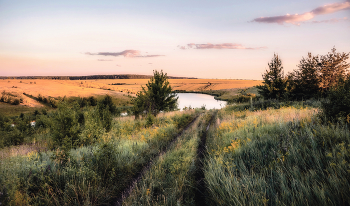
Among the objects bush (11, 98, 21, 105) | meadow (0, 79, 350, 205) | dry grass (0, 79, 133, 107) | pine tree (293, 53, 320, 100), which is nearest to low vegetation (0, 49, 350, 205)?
meadow (0, 79, 350, 205)

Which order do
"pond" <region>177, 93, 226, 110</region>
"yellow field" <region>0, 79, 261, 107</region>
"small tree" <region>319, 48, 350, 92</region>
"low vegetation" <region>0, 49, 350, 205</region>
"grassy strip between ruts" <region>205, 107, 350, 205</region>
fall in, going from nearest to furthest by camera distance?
"grassy strip between ruts" <region>205, 107, 350, 205</region>
"low vegetation" <region>0, 49, 350, 205</region>
"small tree" <region>319, 48, 350, 92</region>
"yellow field" <region>0, 79, 261, 107</region>
"pond" <region>177, 93, 226, 110</region>

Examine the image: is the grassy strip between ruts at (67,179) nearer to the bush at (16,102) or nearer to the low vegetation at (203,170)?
the low vegetation at (203,170)

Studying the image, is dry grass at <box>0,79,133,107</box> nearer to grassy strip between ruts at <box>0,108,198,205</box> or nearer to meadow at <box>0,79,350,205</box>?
grassy strip between ruts at <box>0,108,198,205</box>

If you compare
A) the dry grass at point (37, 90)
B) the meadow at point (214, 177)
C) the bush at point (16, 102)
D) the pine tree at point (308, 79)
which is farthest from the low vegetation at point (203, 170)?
the dry grass at point (37, 90)

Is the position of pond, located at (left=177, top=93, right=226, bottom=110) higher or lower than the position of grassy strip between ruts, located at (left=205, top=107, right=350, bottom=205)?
lower

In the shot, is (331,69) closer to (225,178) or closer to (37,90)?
(225,178)

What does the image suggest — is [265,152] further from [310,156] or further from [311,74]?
[311,74]

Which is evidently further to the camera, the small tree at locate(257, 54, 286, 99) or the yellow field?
the yellow field

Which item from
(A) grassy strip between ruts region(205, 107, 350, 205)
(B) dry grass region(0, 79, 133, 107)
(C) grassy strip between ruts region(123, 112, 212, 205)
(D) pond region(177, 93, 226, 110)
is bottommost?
(D) pond region(177, 93, 226, 110)

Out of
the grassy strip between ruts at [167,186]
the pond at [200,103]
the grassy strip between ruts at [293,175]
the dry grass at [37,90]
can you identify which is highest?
the dry grass at [37,90]

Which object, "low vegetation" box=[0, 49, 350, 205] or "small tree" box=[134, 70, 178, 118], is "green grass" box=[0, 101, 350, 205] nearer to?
"low vegetation" box=[0, 49, 350, 205]

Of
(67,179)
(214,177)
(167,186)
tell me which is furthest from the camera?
(167,186)

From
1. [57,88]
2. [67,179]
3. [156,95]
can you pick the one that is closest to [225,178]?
[67,179]

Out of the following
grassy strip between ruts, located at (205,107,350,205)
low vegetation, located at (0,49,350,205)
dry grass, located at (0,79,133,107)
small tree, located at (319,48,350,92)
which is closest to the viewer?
grassy strip between ruts, located at (205,107,350,205)
